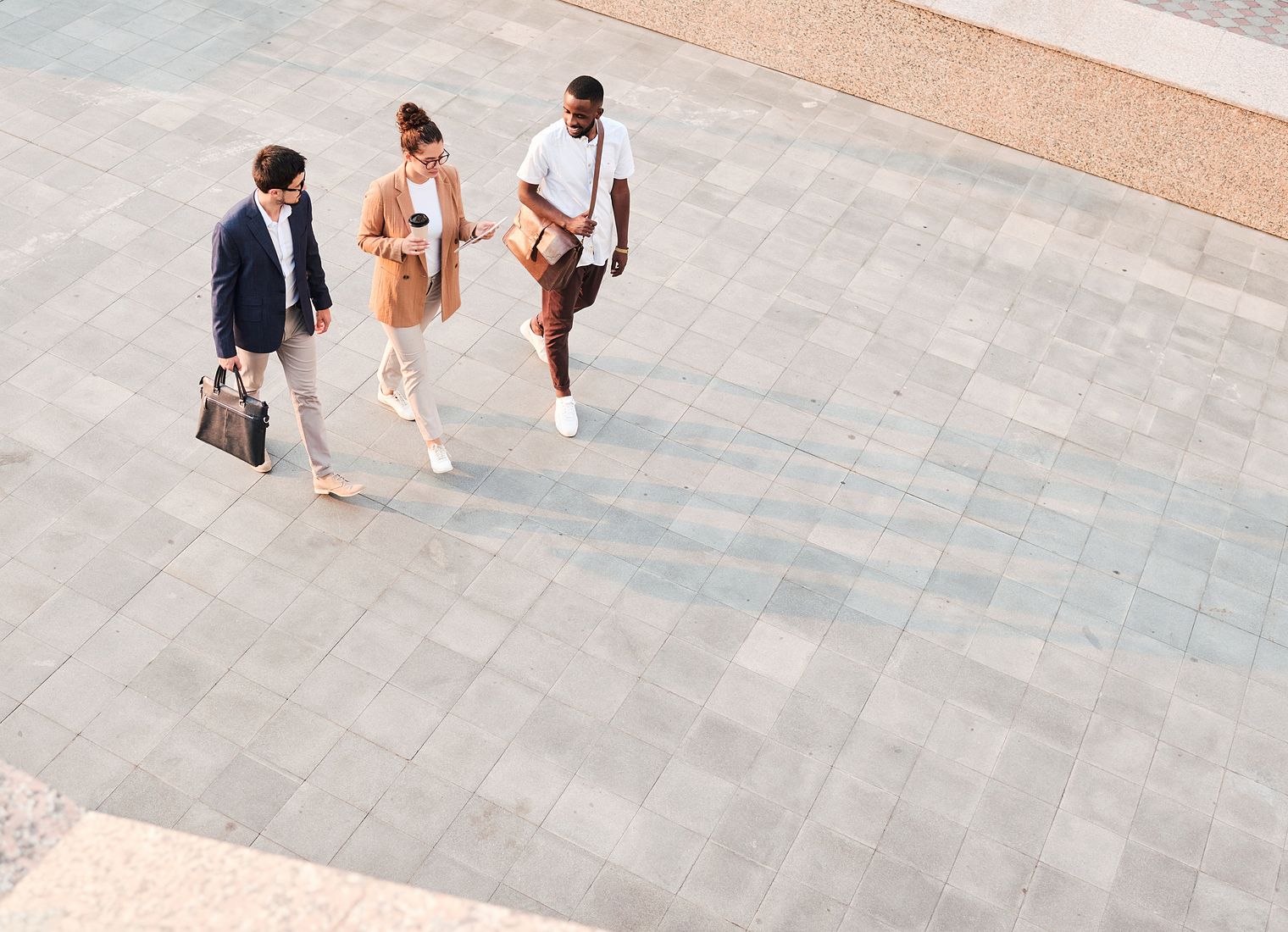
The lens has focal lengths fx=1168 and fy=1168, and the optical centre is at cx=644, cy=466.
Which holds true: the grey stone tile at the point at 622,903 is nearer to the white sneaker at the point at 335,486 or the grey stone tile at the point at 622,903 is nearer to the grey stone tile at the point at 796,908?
the grey stone tile at the point at 796,908

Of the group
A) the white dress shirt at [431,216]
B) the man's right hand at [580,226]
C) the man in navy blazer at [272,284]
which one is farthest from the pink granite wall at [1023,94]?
the man in navy blazer at [272,284]

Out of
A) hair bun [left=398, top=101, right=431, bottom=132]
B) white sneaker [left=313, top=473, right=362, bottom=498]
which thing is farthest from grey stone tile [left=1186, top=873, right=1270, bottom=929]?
hair bun [left=398, top=101, right=431, bottom=132]

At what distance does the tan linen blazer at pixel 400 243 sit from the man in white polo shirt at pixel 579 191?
0.45 m

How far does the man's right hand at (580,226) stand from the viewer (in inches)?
221

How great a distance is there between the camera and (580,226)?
5.60 metres

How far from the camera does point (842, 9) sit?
879cm

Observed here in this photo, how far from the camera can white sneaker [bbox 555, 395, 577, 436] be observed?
623 centimetres

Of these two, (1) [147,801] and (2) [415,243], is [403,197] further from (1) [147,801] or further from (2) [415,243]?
(1) [147,801]

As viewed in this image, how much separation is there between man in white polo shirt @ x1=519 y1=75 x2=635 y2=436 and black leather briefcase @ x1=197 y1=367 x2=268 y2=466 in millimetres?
1563

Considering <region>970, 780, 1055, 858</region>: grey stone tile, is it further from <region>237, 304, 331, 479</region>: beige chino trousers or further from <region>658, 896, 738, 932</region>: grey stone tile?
<region>237, 304, 331, 479</region>: beige chino trousers

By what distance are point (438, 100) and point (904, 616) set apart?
Result: 529 centimetres

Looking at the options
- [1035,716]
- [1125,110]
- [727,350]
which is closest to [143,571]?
[727,350]

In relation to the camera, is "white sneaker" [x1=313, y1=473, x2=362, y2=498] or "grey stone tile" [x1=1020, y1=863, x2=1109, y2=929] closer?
"grey stone tile" [x1=1020, y1=863, x2=1109, y2=929]

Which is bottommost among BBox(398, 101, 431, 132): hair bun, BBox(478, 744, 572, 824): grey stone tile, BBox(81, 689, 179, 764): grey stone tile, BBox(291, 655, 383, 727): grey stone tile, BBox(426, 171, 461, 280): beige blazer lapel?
Result: BBox(478, 744, 572, 824): grey stone tile
